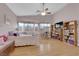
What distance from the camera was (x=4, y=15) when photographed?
4578 mm

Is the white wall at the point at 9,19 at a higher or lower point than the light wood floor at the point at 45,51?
higher

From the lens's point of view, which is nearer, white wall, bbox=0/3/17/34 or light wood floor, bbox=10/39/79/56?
light wood floor, bbox=10/39/79/56

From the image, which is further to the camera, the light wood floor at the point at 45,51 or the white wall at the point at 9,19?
the white wall at the point at 9,19

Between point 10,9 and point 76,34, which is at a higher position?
point 10,9

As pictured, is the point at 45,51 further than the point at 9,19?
No

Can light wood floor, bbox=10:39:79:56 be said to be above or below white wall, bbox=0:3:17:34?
below

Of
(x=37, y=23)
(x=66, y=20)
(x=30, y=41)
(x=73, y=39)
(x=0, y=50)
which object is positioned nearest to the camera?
(x=0, y=50)

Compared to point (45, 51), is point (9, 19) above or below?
above

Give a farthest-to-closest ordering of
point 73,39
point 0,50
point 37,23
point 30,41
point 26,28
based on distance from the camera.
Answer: point 73,39, point 30,41, point 37,23, point 26,28, point 0,50

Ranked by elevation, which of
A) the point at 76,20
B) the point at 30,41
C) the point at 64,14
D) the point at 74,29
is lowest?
the point at 30,41

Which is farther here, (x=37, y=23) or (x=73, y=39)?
(x=73, y=39)

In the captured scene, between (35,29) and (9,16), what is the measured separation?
1208 mm

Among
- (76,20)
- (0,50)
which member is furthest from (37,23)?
(0,50)

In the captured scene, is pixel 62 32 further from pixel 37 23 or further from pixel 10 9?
pixel 10 9
